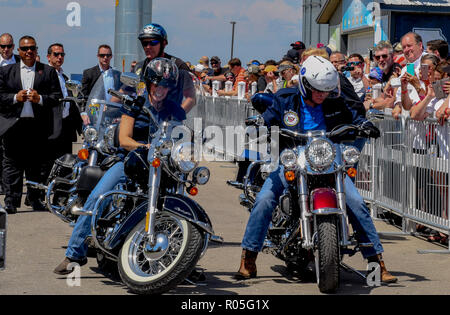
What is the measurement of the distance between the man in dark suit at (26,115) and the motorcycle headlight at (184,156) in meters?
5.54

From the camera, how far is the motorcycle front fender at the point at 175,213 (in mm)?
6469

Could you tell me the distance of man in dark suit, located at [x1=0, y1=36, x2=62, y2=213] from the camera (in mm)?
Answer: 11797

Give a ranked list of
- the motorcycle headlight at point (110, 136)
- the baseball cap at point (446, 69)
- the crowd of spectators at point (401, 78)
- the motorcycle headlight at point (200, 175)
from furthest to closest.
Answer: the baseball cap at point (446, 69) < the crowd of spectators at point (401, 78) < the motorcycle headlight at point (110, 136) < the motorcycle headlight at point (200, 175)

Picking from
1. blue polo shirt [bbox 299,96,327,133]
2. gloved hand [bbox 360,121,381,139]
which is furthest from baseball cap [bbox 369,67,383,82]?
gloved hand [bbox 360,121,381,139]

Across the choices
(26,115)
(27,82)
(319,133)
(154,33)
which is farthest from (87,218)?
(27,82)

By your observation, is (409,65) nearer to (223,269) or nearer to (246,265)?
(223,269)

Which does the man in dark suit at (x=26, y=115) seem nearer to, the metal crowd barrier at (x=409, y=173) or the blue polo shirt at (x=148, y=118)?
the metal crowd barrier at (x=409, y=173)

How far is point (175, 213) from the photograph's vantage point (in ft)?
21.3

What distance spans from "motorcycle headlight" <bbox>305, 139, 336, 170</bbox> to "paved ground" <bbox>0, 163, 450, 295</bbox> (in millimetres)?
966

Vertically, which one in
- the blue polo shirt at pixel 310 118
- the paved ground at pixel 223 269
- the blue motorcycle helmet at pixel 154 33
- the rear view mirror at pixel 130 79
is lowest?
the paved ground at pixel 223 269

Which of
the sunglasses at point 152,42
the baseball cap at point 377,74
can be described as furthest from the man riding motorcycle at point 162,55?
the baseball cap at point 377,74

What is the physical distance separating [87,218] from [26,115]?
4.99m

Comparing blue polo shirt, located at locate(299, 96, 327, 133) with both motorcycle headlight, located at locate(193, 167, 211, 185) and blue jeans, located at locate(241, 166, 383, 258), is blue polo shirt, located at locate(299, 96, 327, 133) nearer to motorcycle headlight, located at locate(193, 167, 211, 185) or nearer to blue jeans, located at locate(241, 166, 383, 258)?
blue jeans, located at locate(241, 166, 383, 258)

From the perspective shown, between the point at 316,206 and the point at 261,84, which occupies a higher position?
the point at 261,84
